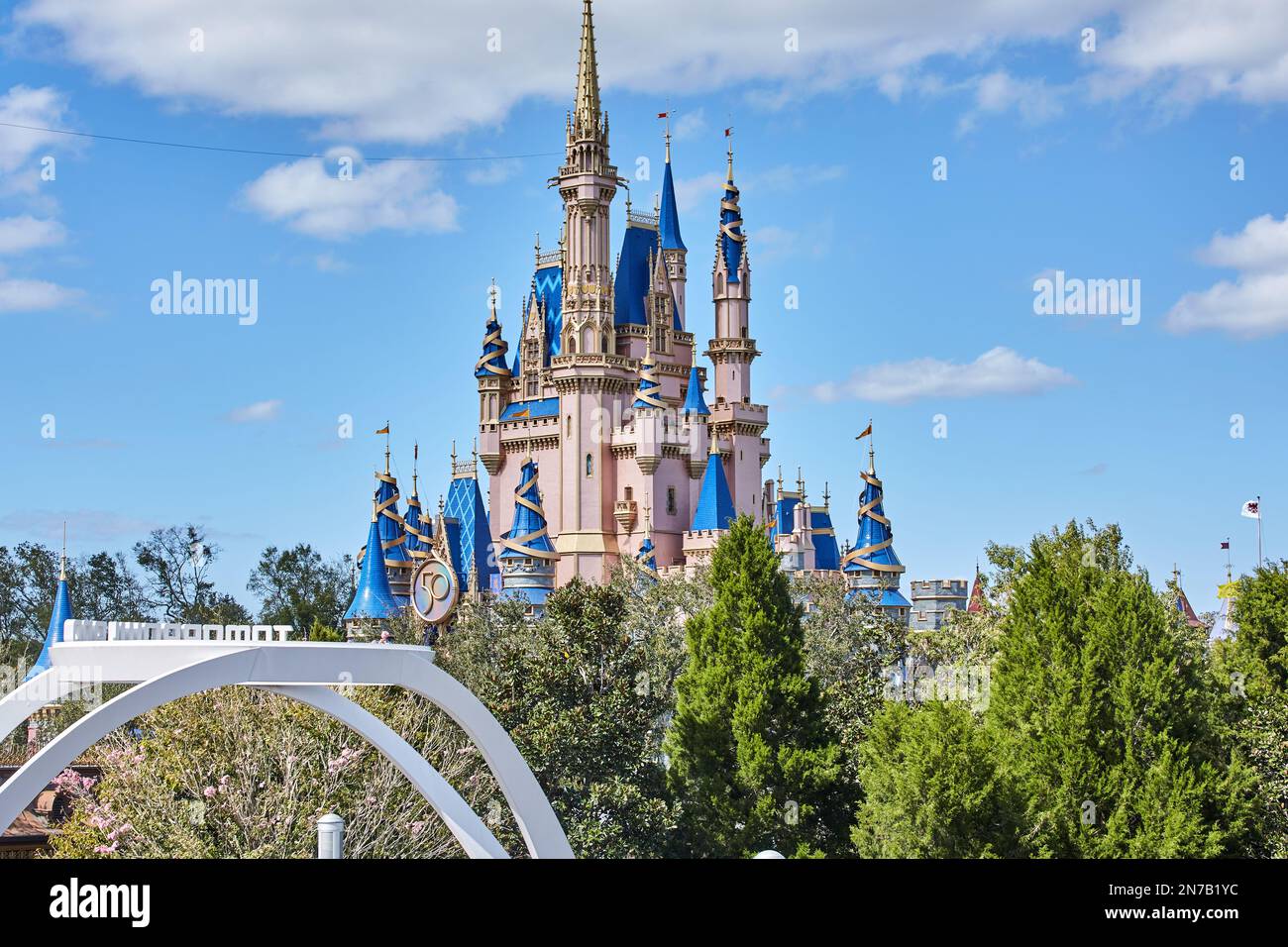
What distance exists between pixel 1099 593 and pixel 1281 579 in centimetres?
790

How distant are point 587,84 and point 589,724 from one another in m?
59.6

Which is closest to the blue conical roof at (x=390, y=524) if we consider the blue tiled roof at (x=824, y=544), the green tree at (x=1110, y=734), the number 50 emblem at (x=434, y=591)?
the number 50 emblem at (x=434, y=591)

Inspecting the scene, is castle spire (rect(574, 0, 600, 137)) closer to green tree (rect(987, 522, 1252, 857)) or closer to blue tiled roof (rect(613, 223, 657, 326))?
blue tiled roof (rect(613, 223, 657, 326))

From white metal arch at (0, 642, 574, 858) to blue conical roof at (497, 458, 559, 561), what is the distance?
196 ft

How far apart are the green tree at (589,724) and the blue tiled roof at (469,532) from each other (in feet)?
157

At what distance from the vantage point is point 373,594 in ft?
272

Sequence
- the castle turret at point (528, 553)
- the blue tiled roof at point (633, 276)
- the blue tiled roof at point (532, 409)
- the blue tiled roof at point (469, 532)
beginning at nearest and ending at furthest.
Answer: the castle turret at point (528, 553)
the blue tiled roof at point (469, 532)
the blue tiled roof at point (532, 409)
the blue tiled roof at point (633, 276)

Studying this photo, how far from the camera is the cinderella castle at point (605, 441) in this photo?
275 ft

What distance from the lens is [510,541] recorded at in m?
82.1

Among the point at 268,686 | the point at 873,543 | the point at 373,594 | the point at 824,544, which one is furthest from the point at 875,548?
the point at 268,686

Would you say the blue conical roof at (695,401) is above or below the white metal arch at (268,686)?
above

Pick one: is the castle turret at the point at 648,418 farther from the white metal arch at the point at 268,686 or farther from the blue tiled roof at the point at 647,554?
the white metal arch at the point at 268,686

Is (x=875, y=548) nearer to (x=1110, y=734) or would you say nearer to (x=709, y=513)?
(x=709, y=513)

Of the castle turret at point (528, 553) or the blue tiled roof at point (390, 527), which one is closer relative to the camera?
the castle turret at point (528, 553)
